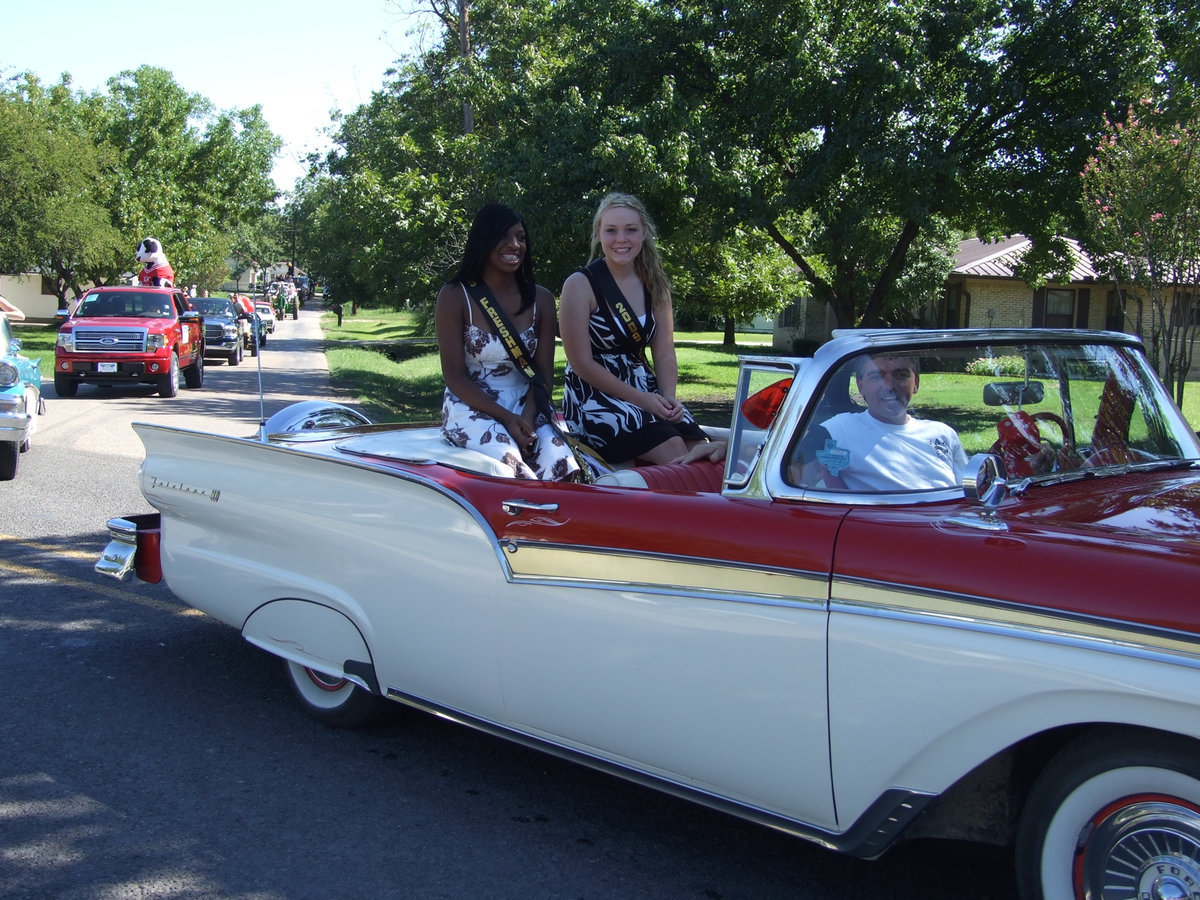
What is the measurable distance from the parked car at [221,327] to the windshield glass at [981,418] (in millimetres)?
25436

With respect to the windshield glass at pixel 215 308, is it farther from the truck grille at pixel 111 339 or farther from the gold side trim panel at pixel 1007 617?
the gold side trim panel at pixel 1007 617

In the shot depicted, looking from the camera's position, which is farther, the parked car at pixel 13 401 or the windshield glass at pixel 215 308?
the windshield glass at pixel 215 308

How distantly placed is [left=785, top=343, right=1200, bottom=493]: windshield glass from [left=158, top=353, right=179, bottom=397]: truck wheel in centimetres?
1657

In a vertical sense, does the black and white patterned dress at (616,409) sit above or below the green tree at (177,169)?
below

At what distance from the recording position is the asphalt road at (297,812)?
3.07 m

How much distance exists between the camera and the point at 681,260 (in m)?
18.8

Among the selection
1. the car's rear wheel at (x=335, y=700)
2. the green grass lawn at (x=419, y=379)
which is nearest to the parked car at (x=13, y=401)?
the green grass lawn at (x=419, y=379)

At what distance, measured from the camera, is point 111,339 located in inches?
661

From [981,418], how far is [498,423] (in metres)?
1.90

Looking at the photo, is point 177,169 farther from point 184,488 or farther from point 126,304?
point 184,488

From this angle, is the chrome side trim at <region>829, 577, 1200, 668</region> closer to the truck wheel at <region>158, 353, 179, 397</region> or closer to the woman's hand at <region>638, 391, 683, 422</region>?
the woman's hand at <region>638, 391, 683, 422</region>

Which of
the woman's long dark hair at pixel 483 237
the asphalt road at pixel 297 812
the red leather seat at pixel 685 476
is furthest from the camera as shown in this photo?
the woman's long dark hair at pixel 483 237

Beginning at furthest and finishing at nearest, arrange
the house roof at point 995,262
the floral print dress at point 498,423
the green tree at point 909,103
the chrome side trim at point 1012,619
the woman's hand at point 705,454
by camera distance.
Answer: the house roof at point 995,262 → the green tree at point 909,103 → the floral print dress at point 498,423 → the woman's hand at point 705,454 → the chrome side trim at point 1012,619

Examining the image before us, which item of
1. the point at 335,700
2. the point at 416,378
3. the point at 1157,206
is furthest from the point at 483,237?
the point at 416,378
